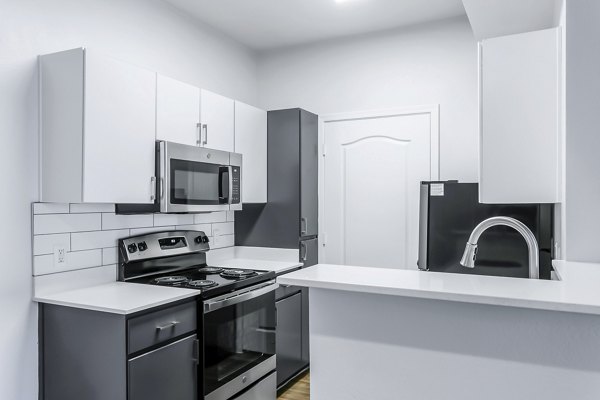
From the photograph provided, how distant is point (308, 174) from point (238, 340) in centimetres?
145

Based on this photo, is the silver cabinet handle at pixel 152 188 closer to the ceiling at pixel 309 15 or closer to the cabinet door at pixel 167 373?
the cabinet door at pixel 167 373

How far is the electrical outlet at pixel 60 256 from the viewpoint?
2135mm

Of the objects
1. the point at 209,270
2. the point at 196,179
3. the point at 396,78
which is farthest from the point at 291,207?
the point at 396,78

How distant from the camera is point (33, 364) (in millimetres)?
2045

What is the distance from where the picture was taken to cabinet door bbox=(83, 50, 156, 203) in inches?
78.2

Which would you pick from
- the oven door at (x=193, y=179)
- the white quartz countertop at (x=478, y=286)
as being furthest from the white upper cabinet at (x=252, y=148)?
the white quartz countertop at (x=478, y=286)

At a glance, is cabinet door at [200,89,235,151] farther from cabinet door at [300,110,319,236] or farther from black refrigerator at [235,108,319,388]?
cabinet door at [300,110,319,236]

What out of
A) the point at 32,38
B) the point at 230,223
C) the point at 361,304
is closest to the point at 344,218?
the point at 230,223

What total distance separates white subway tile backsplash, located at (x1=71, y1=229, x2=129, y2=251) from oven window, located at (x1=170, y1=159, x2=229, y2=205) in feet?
1.27

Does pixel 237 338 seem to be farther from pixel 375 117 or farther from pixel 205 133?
pixel 375 117

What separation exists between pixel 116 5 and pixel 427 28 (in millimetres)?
2153

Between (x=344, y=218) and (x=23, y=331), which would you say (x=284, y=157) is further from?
(x=23, y=331)

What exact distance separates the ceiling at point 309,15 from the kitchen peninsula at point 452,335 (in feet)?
6.86

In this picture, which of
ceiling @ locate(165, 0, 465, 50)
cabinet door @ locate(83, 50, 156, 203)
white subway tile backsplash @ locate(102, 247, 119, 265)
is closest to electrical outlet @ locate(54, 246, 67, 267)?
white subway tile backsplash @ locate(102, 247, 119, 265)
